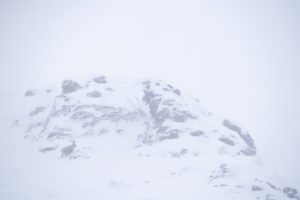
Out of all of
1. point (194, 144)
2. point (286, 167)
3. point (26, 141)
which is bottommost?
point (286, 167)

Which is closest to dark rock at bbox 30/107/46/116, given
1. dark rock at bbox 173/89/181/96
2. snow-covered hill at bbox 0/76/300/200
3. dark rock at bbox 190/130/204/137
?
snow-covered hill at bbox 0/76/300/200

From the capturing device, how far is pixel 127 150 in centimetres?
5672

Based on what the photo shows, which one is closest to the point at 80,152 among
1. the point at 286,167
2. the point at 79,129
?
→ the point at 79,129

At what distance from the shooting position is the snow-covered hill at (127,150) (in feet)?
121

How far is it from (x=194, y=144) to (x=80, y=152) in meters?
18.9

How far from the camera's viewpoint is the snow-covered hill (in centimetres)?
3681

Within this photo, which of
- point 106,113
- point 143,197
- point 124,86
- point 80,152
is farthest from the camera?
point 124,86

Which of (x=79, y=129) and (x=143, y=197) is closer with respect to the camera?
(x=143, y=197)

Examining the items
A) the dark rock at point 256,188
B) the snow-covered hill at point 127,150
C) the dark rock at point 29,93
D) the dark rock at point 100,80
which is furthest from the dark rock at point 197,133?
the dark rock at point 29,93

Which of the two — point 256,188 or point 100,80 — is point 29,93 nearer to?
point 100,80

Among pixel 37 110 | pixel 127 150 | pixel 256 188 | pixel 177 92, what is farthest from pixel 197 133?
pixel 37 110

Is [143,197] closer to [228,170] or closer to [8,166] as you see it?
[228,170]

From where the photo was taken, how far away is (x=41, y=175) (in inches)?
1529

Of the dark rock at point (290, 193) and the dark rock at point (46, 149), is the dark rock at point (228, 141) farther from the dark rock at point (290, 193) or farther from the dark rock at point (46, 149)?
the dark rock at point (46, 149)
